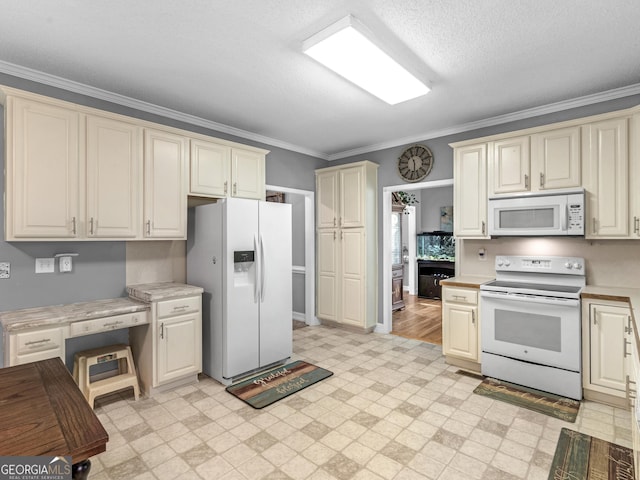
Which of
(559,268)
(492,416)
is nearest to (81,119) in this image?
(492,416)

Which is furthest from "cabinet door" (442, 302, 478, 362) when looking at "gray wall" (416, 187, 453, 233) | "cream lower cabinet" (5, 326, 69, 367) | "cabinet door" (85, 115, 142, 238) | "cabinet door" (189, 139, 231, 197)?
"gray wall" (416, 187, 453, 233)

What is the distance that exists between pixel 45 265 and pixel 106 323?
0.74 metres

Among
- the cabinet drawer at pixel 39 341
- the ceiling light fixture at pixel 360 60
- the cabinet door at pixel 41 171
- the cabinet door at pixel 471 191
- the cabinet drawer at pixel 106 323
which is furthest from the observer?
the cabinet door at pixel 471 191

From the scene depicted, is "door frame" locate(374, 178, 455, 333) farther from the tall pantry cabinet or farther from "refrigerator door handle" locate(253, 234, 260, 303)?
"refrigerator door handle" locate(253, 234, 260, 303)

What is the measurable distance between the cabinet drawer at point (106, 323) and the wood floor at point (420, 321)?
133 inches

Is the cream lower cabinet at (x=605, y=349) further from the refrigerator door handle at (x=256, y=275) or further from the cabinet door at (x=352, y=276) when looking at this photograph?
the refrigerator door handle at (x=256, y=275)

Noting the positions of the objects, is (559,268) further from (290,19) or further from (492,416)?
(290,19)

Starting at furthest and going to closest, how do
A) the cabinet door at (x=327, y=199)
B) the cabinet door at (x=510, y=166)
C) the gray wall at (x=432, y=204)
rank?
the gray wall at (x=432, y=204) < the cabinet door at (x=327, y=199) < the cabinet door at (x=510, y=166)

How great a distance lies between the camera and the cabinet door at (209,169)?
3.38 m

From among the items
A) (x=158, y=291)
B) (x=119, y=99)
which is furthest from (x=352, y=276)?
(x=119, y=99)

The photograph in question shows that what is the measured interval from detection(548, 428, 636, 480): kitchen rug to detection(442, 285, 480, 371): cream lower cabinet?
3.63 ft

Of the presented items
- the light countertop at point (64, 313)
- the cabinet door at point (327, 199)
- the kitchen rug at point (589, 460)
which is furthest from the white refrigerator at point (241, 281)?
the kitchen rug at point (589, 460)

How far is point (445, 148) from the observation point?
4.25 m

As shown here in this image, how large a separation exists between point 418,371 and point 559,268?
171 cm
